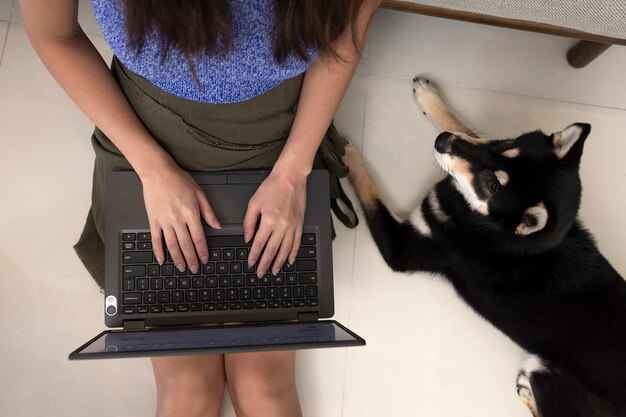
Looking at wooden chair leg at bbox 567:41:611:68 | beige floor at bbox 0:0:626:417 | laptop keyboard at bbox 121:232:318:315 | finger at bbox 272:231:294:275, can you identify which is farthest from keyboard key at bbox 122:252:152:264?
wooden chair leg at bbox 567:41:611:68

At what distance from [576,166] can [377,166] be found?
0.45 m

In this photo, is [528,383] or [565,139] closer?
[565,139]

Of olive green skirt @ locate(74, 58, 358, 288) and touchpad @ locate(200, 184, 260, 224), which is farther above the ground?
olive green skirt @ locate(74, 58, 358, 288)

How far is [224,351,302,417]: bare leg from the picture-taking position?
0.97 m

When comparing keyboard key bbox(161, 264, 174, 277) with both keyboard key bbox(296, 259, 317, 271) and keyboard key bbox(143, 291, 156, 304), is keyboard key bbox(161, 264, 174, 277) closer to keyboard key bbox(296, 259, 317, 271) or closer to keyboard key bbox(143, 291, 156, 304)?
keyboard key bbox(143, 291, 156, 304)

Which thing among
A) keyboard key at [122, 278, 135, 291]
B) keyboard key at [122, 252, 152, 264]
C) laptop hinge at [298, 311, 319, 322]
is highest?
keyboard key at [122, 252, 152, 264]

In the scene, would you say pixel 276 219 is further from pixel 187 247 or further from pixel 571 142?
pixel 571 142

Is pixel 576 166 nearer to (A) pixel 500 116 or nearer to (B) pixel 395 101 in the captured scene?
(A) pixel 500 116

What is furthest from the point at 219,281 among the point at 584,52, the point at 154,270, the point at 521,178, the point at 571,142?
the point at 584,52

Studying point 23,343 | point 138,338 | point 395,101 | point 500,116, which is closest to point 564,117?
point 500,116

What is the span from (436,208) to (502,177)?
183 millimetres

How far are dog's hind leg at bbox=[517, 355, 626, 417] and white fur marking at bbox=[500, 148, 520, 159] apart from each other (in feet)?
1.61

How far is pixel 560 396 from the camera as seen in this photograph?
1.08 m

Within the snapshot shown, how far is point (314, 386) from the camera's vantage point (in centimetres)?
115
